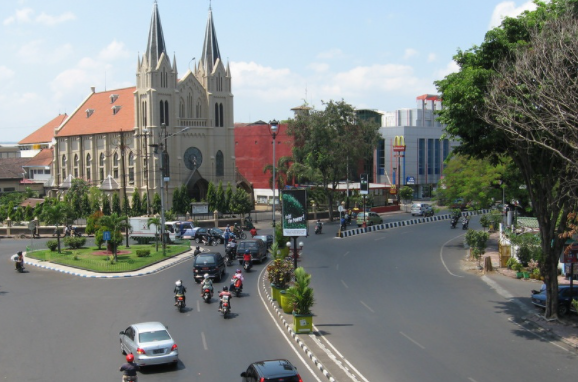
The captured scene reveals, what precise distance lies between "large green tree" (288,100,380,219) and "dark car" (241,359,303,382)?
48.8 meters

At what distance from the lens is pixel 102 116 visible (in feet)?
292

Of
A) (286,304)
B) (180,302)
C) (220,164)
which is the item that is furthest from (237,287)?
(220,164)

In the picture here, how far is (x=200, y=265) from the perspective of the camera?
31891 mm

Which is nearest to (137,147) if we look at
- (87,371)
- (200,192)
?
(200,192)

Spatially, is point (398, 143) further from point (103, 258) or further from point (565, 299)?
point (565, 299)

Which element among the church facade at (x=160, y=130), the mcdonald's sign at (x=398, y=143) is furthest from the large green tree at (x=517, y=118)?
the mcdonald's sign at (x=398, y=143)

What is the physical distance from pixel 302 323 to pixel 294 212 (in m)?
7.21

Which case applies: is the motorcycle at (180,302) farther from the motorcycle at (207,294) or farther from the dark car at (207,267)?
the dark car at (207,267)

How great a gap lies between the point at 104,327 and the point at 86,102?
257ft

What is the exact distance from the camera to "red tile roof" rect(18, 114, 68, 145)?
12762cm

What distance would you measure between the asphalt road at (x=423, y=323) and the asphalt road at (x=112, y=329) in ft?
7.88

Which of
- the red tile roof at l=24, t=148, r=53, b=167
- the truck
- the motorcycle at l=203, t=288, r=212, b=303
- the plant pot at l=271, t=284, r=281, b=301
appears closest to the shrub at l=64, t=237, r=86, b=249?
the truck

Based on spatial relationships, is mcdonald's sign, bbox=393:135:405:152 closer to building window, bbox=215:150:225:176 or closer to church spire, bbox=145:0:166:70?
building window, bbox=215:150:225:176

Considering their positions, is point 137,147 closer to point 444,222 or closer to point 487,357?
point 444,222
